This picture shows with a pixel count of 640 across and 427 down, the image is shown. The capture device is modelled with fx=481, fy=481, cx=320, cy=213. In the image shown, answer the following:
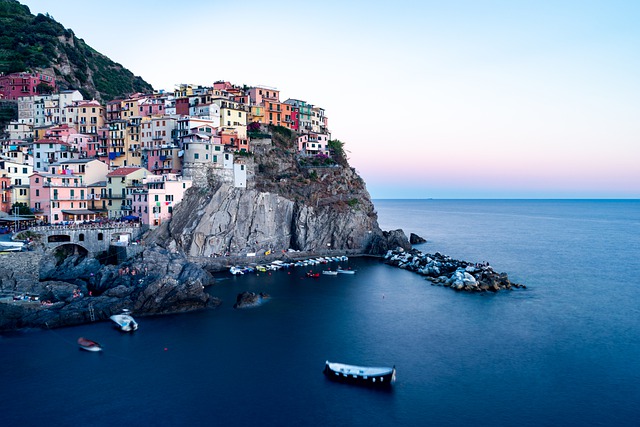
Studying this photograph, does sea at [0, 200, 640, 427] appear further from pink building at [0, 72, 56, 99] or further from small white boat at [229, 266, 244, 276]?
pink building at [0, 72, 56, 99]

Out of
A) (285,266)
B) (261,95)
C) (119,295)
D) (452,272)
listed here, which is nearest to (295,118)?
(261,95)

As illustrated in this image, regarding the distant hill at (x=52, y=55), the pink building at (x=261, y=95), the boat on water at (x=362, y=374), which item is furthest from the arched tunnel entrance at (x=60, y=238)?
the distant hill at (x=52, y=55)

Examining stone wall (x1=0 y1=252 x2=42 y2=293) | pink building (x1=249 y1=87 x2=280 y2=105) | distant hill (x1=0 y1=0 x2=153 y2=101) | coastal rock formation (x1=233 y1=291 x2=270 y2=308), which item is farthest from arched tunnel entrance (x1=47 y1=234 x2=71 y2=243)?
distant hill (x1=0 y1=0 x2=153 y2=101)

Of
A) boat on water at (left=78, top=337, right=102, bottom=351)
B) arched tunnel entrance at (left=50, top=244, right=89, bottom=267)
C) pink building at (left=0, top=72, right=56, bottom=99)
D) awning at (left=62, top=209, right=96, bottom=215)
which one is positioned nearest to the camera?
boat on water at (left=78, top=337, right=102, bottom=351)

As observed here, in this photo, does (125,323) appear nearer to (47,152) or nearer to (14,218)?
Result: (14,218)

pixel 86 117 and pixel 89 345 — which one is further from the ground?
pixel 86 117

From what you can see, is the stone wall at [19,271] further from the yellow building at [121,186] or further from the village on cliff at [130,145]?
the yellow building at [121,186]

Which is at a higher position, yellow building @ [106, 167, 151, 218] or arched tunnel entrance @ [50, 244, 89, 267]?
yellow building @ [106, 167, 151, 218]

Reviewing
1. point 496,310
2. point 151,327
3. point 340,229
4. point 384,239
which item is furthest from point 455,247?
point 151,327
